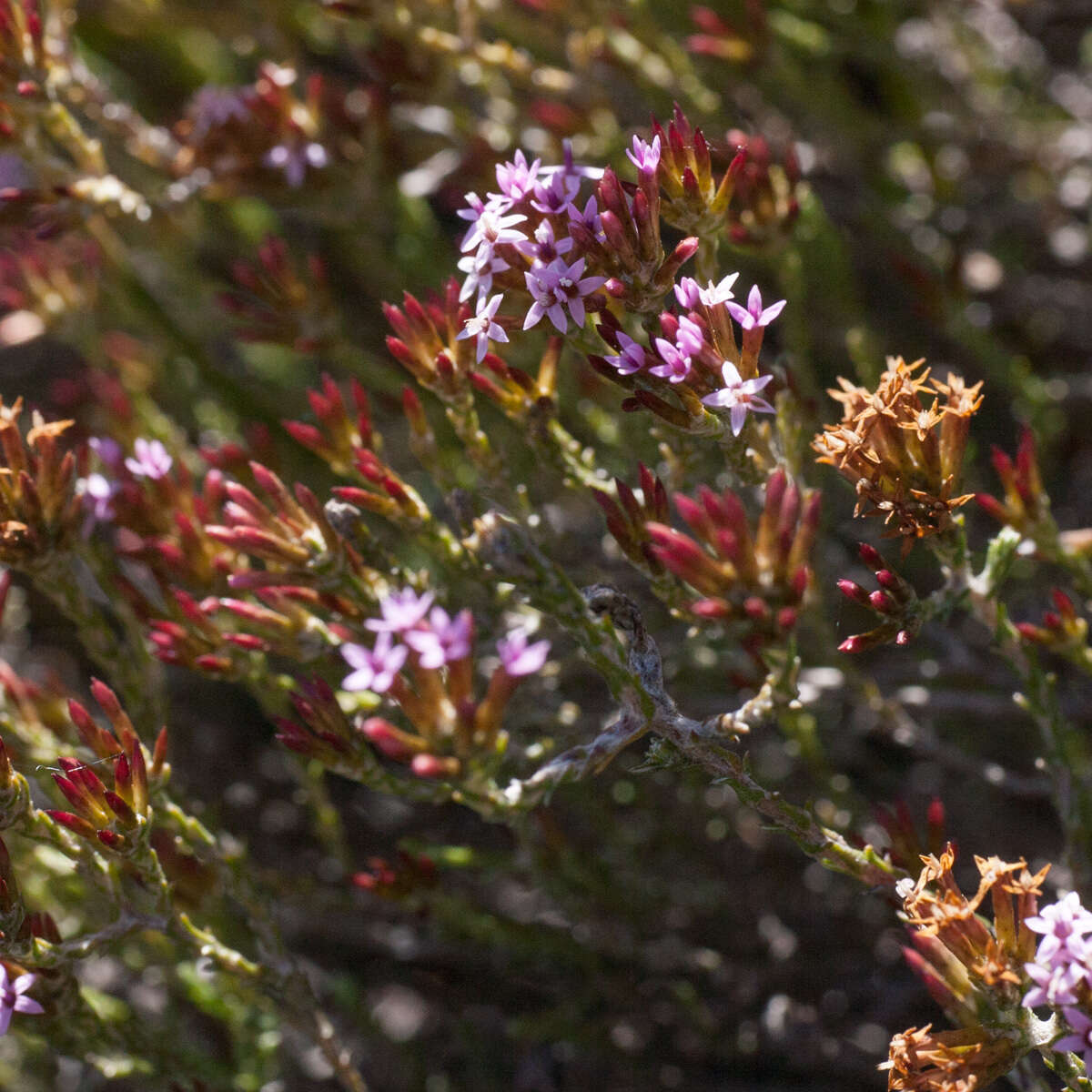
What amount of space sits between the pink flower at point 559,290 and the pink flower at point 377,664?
0.62 meters

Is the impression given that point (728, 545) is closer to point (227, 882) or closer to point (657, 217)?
point (657, 217)

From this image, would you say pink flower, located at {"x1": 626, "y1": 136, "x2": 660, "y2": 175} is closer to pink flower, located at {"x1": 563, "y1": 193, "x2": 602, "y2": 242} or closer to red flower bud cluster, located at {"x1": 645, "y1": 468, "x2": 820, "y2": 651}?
pink flower, located at {"x1": 563, "y1": 193, "x2": 602, "y2": 242}

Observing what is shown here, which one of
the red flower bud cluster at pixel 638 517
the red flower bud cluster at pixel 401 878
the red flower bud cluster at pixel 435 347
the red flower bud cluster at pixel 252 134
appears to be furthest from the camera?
the red flower bud cluster at pixel 252 134

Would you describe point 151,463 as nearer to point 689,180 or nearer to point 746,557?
point 689,180

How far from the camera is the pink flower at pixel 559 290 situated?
1.89 metres

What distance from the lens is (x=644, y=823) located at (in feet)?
10.0

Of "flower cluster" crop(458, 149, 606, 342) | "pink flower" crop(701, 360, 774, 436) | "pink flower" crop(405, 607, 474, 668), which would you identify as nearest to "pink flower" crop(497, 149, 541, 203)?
"flower cluster" crop(458, 149, 606, 342)

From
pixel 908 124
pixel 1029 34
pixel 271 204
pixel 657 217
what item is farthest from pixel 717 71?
pixel 657 217

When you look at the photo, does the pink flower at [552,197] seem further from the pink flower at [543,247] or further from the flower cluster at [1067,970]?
the flower cluster at [1067,970]

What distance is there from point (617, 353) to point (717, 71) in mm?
2037

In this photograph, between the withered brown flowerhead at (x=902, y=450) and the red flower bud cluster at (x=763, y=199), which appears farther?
the red flower bud cluster at (x=763, y=199)

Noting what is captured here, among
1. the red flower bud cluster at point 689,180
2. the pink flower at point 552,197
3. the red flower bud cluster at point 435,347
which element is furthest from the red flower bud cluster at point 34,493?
the red flower bud cluster at point 689,180

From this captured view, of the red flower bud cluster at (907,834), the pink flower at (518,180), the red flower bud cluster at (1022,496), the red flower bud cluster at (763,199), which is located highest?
the pink flower at (518,180)

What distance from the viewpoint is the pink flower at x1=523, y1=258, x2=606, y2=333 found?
74.5 inches
